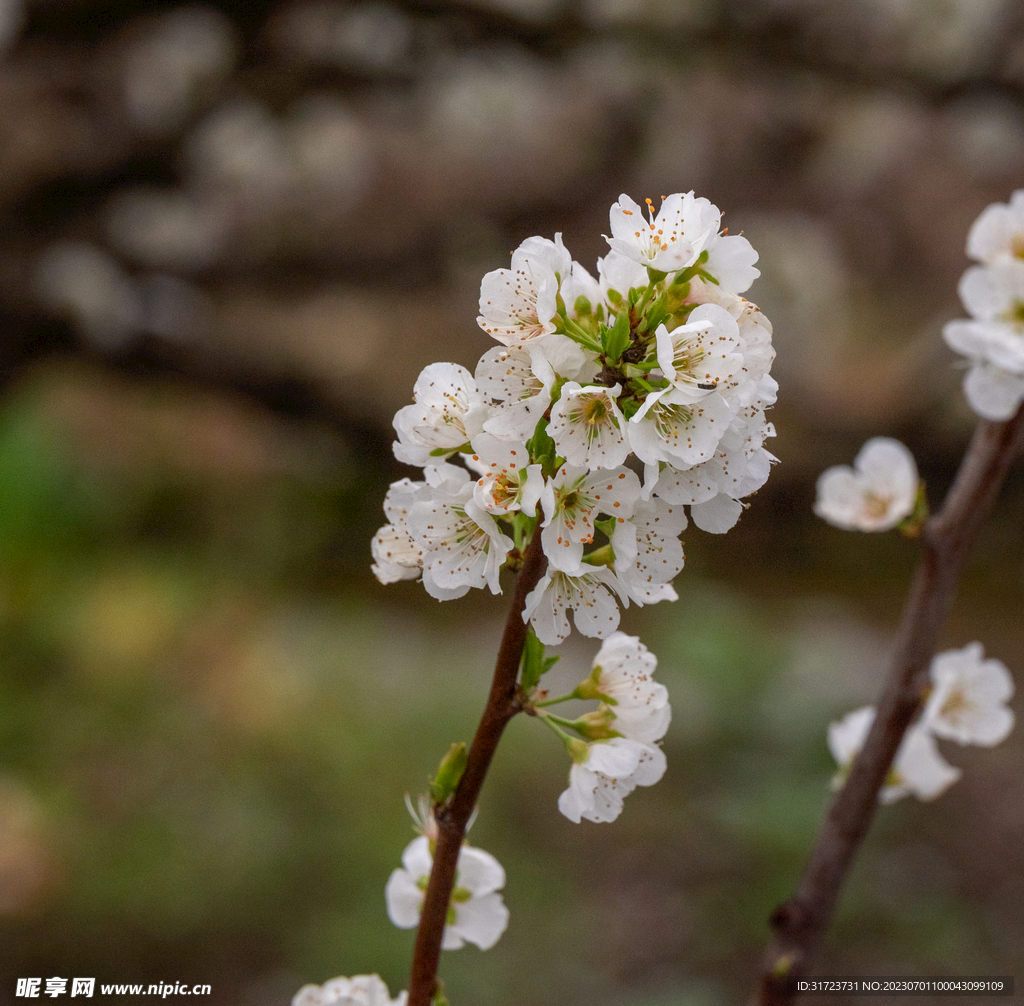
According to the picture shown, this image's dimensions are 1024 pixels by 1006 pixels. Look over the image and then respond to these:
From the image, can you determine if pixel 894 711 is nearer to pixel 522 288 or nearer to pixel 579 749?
pixel 579 749

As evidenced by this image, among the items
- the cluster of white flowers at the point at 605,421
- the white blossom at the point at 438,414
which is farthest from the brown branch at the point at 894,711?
the white blossom at the point at 438,414

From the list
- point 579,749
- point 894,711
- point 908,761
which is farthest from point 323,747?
point 579,749

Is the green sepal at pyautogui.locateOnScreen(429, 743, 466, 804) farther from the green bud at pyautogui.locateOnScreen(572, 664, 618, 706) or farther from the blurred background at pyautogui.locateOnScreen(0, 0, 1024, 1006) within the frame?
the blurred background at pyautogui.locateOnScreen(0, 0, 1024, 1006)

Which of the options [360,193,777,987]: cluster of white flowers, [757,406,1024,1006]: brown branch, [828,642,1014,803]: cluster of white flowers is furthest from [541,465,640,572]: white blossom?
[828,642,1014,803]: cluster of white flowers

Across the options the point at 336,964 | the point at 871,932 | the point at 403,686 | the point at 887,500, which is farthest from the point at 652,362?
the point at 403,686

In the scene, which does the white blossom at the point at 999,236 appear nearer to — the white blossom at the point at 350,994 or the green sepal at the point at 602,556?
the green sepal at the point at 602,556

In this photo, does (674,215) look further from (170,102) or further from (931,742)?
(170,102)

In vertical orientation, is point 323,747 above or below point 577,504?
above

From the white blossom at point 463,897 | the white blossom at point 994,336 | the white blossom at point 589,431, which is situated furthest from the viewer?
the white blossom at point 994,336
